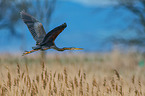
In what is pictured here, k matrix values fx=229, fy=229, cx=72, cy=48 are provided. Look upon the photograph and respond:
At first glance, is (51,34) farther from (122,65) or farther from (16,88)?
(122,65)

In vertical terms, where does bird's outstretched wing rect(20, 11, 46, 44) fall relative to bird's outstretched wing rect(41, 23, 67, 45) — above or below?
above

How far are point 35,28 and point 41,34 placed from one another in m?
0.16

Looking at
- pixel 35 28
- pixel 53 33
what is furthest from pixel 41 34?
pixel 53 33

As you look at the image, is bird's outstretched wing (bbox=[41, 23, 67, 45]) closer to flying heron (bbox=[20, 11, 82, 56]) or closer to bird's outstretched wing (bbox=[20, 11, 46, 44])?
flying heron (bbox=[20, 11, 82, 56])

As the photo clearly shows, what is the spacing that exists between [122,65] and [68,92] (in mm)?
9786

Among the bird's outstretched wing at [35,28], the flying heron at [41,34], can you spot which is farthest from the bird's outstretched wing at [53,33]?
the bird's outstretched wing at [35,28]

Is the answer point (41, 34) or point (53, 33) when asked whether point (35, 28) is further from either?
point (53, 33)

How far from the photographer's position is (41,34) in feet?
8.61

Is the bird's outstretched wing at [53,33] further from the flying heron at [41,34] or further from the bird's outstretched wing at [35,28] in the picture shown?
the bird's outstretched wing at [35,28]

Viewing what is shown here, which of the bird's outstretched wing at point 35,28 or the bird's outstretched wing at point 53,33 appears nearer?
the bird's outstretched wing at point 53,33

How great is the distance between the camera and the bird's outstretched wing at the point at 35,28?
8.43ft

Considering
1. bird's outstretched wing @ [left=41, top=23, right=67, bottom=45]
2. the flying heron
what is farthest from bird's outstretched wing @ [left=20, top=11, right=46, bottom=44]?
bird's outstretched wing @ [left=41, top=23, right=67, bottom=45]

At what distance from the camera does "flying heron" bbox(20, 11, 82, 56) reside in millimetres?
2125

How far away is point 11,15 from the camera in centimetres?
1823
